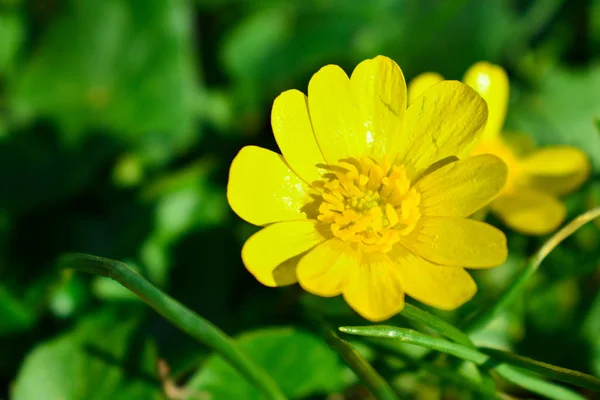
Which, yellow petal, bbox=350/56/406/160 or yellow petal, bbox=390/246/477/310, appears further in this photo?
yellow petal, bbox=350/56/406/160

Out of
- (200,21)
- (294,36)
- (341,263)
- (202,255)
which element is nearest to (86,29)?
(200,21)

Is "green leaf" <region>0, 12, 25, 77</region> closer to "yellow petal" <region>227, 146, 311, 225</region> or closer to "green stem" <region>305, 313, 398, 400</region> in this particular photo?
"yellow petal" <region>227, 146, 311, 225</region>

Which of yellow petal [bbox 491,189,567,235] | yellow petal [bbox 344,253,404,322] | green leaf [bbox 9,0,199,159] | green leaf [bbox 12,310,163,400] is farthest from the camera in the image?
green leaf [bbox 9,0,199,159]

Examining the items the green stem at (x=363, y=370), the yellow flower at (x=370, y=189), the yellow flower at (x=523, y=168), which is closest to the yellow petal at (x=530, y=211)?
the yellow flower at (x=523, y=168)

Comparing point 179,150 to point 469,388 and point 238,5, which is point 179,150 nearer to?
point 238,5

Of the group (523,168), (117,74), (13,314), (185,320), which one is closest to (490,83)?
(523,168)

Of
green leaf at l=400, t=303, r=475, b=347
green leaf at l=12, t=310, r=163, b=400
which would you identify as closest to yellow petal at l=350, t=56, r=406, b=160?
green leaf at l=400, t=303, r=475, b=347
